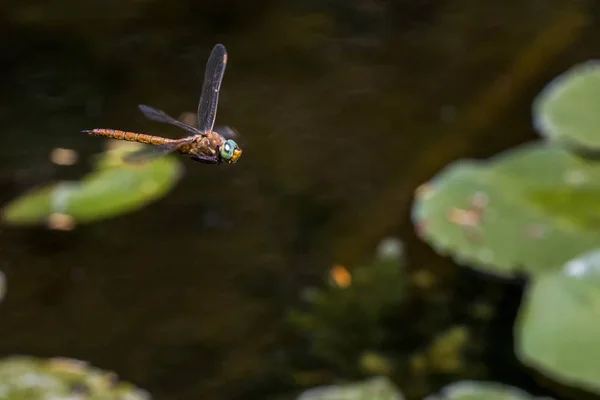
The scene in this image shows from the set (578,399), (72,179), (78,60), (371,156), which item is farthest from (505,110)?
(78,60)

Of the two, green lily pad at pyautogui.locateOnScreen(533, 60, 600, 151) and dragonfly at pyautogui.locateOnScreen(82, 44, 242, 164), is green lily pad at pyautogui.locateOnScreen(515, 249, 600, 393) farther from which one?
dragonfly at pyautogui.locateOnScreen(82, 44, 242, 164)

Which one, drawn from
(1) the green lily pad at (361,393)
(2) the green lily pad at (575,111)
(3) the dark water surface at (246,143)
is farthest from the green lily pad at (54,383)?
(2) the green lily pad at (575,111)

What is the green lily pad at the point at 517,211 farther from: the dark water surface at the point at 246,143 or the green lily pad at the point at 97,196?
the green lily pad at the point at 97,196

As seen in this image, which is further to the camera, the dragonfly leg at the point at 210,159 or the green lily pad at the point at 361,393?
the green lily pad at the point at 361,393

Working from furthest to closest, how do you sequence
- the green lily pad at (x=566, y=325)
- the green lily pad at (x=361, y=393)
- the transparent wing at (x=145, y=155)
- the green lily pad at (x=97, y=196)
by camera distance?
the green lily pad at (x=97, y=196)
the green lily pad at (x=361, y=393)
the green lily pad at (x=566, y=325)
the transparent wing at (x=145, y=155)

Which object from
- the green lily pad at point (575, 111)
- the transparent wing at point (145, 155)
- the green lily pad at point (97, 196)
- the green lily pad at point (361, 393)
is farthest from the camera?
the green lily pad at point (97, 196)

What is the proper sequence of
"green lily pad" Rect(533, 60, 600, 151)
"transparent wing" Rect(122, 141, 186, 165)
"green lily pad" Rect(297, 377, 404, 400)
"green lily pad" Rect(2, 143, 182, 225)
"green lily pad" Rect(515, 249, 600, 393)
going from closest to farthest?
"transparent wing" Rect(122, 141, 186, 165)
"green lily pad" Rect(515, 249, 600, 393)
"green lily pad" Rect(297, 377, 404, 400)
"green lily pad" Rect(533, 60, 600, 151)
"green lily pad" Rect(2, 143, 182, 225)

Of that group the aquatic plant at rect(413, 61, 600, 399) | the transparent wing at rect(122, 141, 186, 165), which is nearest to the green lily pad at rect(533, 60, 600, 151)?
the aquatic plant at rect(413, 61, 600, 399)

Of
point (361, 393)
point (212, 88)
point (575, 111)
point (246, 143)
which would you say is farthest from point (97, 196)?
point (575, 111)

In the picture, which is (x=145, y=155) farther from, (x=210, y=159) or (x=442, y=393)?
(x=442, y=393)
